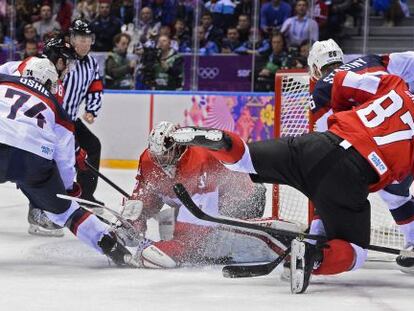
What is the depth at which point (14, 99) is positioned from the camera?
3.39 meters

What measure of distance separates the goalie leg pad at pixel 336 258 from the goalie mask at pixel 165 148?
695mm

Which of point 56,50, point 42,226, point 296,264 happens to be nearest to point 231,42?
point 56,50

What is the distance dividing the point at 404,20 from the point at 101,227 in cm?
498

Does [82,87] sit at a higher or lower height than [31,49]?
higher

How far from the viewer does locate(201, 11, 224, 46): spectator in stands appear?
7.71m

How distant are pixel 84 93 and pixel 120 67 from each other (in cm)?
→ 276

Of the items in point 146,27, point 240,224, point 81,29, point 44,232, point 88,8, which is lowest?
point 44,232

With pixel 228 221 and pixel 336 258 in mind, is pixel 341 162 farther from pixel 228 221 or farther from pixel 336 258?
pixel 228 221

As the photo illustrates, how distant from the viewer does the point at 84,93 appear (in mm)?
4980

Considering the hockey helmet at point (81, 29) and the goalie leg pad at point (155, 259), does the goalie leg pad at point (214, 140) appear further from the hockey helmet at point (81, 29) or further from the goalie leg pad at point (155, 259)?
the hockey helmet at point (81, 29)

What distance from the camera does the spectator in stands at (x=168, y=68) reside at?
7.46 m

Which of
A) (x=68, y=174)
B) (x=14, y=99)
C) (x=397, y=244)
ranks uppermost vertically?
(x=14, y=99)

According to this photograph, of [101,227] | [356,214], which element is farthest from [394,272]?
[101,227]

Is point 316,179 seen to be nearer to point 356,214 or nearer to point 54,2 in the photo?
point 356,214
